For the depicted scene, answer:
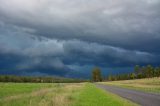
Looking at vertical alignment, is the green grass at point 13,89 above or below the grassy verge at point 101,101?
A: above

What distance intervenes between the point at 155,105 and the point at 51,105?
359 inches

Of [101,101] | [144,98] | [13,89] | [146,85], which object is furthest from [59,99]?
[146,85]

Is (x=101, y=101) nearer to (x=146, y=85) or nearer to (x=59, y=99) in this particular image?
(x=59, y=99)

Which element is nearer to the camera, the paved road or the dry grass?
the dry grass

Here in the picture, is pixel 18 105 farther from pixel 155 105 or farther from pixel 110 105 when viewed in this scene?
pixel 155 105

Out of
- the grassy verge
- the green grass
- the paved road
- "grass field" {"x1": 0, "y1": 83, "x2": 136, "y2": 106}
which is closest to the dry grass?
"grass field" {"x1": 0, "y1": 83, "x2": 136, "y2": 106}

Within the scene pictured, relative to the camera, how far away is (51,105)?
82.4 ft

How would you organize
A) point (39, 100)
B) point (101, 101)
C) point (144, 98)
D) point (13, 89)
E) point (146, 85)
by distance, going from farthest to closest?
point (146, 85)
point (13, 89)
point (144, 98)
point (101, 101)
point (39, 100)

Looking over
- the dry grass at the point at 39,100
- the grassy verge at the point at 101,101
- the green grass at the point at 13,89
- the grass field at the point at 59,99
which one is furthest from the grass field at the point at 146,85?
the dry grass at the point at 39,100

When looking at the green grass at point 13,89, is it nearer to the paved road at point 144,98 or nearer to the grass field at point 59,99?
the grass field at point 59,99

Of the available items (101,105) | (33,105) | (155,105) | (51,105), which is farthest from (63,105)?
(155,105)

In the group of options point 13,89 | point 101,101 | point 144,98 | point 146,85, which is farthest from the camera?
point 146,85

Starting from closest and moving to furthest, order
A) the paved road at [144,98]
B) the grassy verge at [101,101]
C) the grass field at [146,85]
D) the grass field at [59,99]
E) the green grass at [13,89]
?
the grass field at [59,99] → the grassy verge at [101,101] → the paved road at [144,98] → the green grass at [13,89] → the grass field at [146,85]

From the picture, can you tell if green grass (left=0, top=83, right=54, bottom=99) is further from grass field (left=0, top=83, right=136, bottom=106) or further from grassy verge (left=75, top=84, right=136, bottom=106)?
grassy verge (left=75, top=84, right=136, bottom=106)
